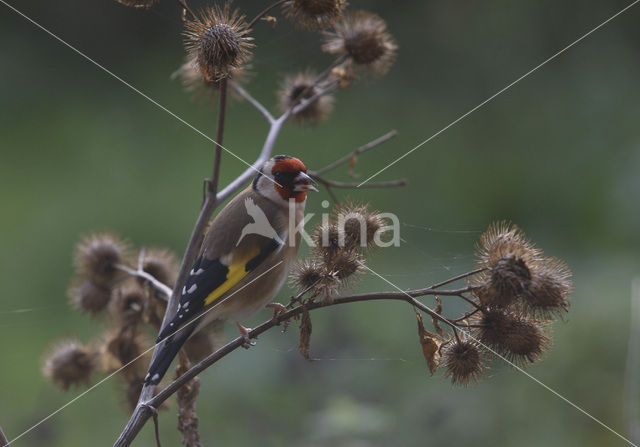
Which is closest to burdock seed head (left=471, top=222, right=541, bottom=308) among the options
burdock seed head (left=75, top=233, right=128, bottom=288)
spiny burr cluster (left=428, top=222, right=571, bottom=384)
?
spiny burr cluster (left=428, top=222, right=571, bottom=384)

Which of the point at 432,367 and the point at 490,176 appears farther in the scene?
the point at 490,176

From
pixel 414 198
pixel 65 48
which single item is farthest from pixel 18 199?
pixel 414 198

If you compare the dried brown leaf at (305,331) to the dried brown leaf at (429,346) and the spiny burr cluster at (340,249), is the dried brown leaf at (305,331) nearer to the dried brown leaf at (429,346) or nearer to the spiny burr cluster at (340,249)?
the spiny burr cluster at (340,249)

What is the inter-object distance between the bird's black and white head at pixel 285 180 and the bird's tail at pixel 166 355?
50cm

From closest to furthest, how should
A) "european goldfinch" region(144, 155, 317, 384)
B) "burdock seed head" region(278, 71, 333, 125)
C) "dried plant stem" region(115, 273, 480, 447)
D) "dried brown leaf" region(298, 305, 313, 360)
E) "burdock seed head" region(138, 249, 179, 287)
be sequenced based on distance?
"dried plant stem" region(115, 273, 480, 447), "dried brown leaf" region(298, 305, 313, 360), "european goldfinch" region(144, 155, 317, 384), "burdock seed head" region(138, 249, 179, 287), "burdock seed head" region(278, 71, 333, 125)

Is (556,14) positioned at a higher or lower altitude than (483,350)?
higher

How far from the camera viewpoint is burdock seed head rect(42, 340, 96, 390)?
6.47ft

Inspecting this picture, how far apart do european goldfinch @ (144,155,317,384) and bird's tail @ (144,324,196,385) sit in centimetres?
7

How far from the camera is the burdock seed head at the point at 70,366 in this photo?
197 cm

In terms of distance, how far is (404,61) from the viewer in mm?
5281

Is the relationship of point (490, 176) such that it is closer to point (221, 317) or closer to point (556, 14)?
point (556, 14)

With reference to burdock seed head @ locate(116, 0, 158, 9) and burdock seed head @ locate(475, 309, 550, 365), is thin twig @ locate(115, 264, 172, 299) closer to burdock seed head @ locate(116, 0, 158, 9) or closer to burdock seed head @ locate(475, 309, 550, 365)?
burdock seed head @ locate(116, 0, 158, 9)

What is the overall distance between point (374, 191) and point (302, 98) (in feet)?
6.54

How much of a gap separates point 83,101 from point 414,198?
262 centimetres
